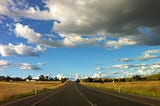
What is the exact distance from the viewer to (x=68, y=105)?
70.7 feet

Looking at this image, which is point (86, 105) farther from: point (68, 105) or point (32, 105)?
point (32, 105)

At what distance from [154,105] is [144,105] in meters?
0.65

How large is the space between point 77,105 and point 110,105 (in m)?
2.21

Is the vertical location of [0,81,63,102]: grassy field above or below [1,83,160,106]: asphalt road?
above

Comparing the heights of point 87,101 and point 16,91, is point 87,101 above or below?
below

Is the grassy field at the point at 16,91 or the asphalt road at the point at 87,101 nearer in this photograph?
the asphalt road at the point at 87,101

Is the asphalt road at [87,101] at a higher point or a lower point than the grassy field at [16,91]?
lower

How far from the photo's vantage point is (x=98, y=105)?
69.2 feet

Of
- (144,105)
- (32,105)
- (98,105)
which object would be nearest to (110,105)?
(98,105)

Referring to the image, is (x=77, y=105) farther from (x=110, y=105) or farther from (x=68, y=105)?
(x=110, y=105)

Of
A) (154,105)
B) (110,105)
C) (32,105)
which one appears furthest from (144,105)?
(32,105)

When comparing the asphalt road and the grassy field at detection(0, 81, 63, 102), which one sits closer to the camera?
the asphalt road

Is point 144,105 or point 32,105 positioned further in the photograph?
point 32,105

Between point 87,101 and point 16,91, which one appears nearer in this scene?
point 87,101
